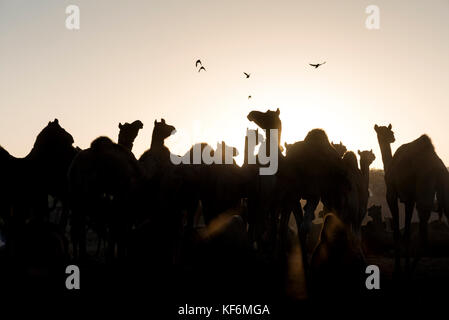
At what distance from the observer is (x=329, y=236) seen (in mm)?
8109

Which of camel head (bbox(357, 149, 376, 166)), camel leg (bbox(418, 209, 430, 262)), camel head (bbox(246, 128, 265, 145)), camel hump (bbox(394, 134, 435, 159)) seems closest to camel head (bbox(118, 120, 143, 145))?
camel head (bbox(246, 128, 265, 145))

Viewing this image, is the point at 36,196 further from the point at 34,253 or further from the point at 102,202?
the point at 34,253

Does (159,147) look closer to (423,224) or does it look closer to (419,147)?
(419,147)

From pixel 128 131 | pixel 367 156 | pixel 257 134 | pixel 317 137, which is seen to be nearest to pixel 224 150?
pixel 257 134

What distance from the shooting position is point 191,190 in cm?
1280

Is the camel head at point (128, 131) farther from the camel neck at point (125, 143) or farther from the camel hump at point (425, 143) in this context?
the camel hump at point (425, 143)

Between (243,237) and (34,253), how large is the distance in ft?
11.4

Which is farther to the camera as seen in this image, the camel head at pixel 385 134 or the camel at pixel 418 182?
the camel head at pixel 385 134

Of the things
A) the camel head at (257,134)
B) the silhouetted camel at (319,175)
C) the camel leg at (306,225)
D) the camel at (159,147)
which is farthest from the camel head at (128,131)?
the camel leg at (306,225)

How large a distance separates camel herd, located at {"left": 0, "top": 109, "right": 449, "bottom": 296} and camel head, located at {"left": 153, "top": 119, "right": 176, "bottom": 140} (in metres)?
0.02

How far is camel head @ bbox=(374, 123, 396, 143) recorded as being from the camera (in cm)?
1423

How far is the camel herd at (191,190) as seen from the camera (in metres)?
9.93

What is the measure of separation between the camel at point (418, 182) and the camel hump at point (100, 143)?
18.9ft
